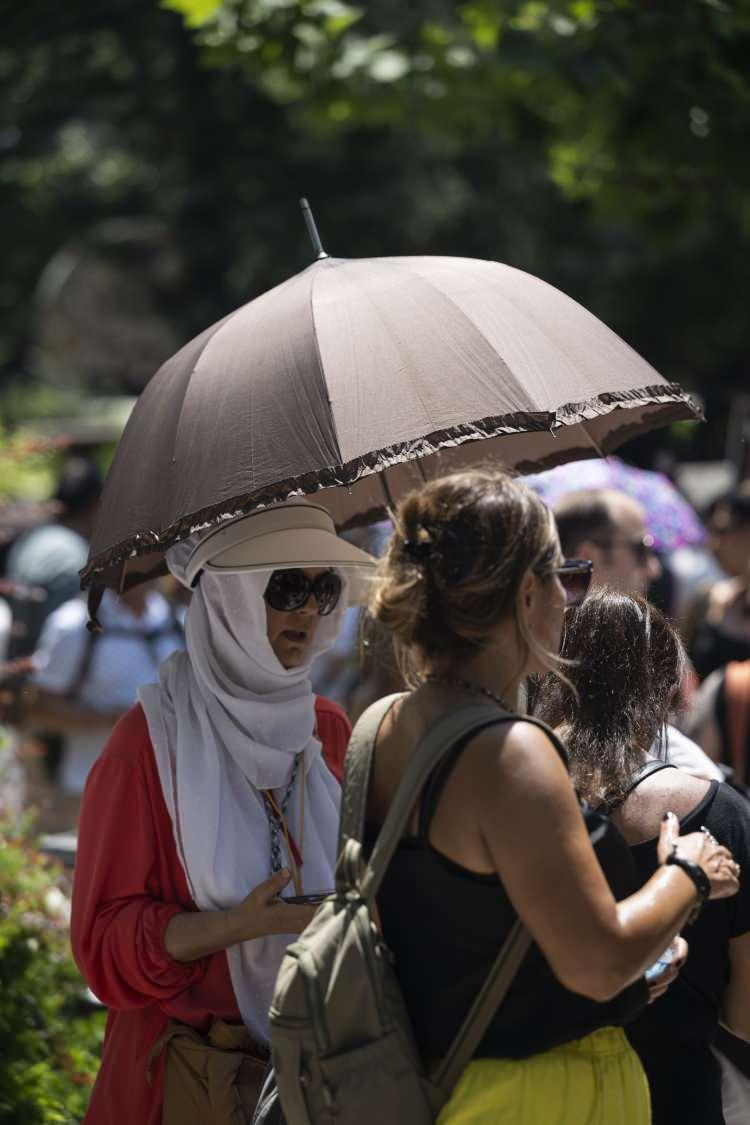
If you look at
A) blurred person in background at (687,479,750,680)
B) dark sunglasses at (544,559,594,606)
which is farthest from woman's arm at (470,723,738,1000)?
blurred person in background at (687,479,750,680)

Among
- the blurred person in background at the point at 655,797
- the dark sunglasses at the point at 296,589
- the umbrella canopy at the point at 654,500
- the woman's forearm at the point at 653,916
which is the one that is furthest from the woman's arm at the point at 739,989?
the umbrella canopy at the point at 654,500

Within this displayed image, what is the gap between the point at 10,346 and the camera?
2584cm

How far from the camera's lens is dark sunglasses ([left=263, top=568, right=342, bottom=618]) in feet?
9.54

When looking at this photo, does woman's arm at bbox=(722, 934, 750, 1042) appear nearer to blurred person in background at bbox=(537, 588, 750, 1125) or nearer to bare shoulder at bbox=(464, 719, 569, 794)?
blurred person in background at bbox=(537, 588, 750, 1125)

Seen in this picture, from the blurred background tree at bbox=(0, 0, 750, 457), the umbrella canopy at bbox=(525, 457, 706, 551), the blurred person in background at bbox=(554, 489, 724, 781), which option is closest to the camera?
the blurred person in background at bbox=(554, 489, 724, 781)

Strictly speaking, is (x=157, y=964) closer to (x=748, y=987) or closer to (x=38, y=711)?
(x=748, y=987)

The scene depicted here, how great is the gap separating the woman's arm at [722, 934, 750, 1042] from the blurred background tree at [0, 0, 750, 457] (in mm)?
3764

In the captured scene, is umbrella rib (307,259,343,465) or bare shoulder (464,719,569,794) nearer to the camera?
bare shoulder (464,719,569,794)

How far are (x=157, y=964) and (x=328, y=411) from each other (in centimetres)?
107

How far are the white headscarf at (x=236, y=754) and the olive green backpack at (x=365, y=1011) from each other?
574 mm

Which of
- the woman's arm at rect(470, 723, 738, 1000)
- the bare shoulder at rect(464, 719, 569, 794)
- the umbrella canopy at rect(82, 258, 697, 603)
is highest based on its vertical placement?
the umbrella canopy at rect(82, 258, 697, 603)

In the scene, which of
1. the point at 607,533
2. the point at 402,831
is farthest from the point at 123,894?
the point at 607,533

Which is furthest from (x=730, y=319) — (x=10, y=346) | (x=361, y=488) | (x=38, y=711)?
(x=361, y=488)

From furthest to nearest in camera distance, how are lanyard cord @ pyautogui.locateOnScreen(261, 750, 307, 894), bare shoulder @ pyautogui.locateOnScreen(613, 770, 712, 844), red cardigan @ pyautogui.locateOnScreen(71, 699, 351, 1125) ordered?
lanyard cord @ pyautogui.locateOnScreen(261, 750, 307, 894), red cardigan @ pyautogui.locateOnScreen(71, 699, 351, 1125), bare shoulder @ pyautogui.locateOnScreen(613, 770, 712, 844)
